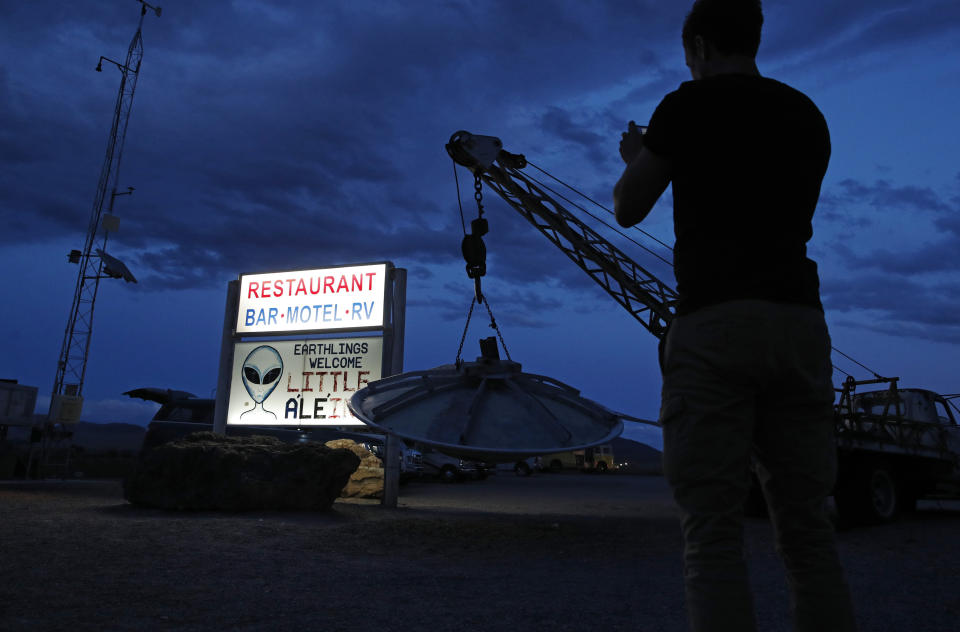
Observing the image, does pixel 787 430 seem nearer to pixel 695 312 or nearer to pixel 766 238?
pixel 695 312

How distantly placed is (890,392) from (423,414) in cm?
864

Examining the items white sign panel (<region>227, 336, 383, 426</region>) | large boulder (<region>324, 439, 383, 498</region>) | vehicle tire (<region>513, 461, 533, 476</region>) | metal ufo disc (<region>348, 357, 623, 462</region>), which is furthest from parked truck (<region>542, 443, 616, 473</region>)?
metal ufo disc (<region>348, 357, 623, 462</region>)

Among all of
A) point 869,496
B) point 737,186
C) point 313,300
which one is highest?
point 313,300

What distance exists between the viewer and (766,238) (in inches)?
77.4

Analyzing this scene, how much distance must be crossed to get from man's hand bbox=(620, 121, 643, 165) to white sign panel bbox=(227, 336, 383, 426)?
36.8ft

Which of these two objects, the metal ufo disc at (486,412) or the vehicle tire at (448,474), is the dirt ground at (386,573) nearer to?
the metal ufo disc at (486,412)

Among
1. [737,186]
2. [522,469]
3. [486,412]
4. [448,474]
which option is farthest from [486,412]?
[522,469]

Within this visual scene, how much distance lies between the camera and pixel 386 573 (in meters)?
5.51

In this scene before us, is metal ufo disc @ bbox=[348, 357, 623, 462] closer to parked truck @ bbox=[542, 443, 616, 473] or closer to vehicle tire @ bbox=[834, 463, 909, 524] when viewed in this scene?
vehicle tire @ bbox=[834, 463, 909, 524]

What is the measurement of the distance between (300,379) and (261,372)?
3.34 feet

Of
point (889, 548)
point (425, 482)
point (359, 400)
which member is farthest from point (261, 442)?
point (425, 482)

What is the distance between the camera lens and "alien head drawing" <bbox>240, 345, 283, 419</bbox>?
14.3 m

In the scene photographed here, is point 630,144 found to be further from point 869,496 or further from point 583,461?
point 583,461

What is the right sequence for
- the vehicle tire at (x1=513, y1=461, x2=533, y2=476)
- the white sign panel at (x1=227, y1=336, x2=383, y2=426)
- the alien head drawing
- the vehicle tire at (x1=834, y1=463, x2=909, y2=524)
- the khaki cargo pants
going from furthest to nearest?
the vehicle tire at (x1=513, y1=461, x2=533, y2=476)
the alien head drawing
the white sign panel at (x1=227, y1=336, x2=383, y2=426)
the vehicle tire at (x1=834, y1=463, x2=909, y2=524)
the khaki cargo pants
